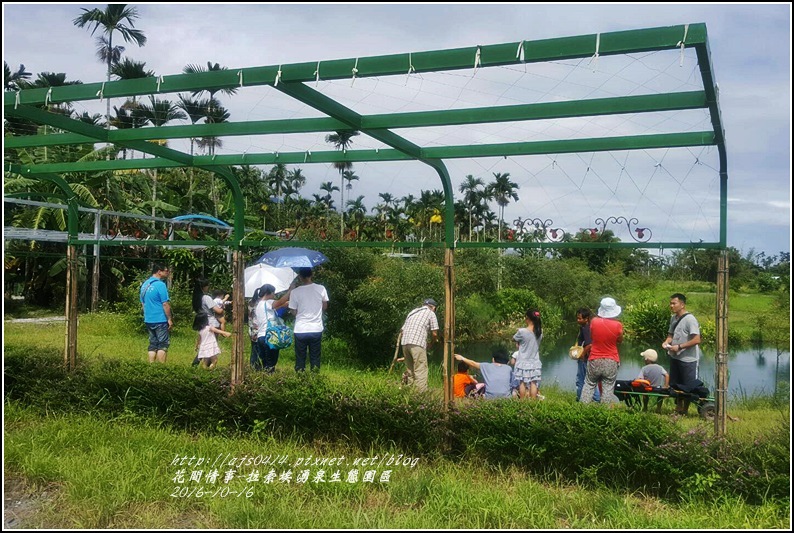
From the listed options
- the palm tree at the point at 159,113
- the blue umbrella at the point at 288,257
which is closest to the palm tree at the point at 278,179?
the palm tree at the point at 159,113

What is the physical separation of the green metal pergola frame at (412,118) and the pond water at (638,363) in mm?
5381

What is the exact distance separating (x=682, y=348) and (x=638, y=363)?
906cm

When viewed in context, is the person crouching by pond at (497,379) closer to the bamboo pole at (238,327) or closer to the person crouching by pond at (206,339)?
the bamboo pole at (238,327)

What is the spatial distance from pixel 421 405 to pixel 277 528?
1741 millimetres

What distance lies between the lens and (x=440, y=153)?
623 centimetres

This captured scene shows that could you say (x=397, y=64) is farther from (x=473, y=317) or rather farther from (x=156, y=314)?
(x=473, y=317)

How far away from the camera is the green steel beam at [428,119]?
4.60 meters

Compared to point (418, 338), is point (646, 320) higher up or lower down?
lower down

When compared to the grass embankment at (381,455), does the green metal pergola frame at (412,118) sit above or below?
above

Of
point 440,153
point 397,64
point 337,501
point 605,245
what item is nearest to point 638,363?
point 605,245

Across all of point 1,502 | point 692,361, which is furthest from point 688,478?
point 1,502

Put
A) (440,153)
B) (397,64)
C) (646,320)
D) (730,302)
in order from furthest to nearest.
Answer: (646,320)
(730,302)
(440,153)
(397,64)

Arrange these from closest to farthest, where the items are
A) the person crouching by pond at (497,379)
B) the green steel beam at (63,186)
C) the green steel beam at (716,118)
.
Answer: the green steel beam at (716,118) < the person crouching by pond at (497,379) < the green steel beam at (63,186)

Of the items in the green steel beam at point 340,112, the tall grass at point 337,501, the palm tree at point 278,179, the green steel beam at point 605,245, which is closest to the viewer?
the tall grass at point 337,501
